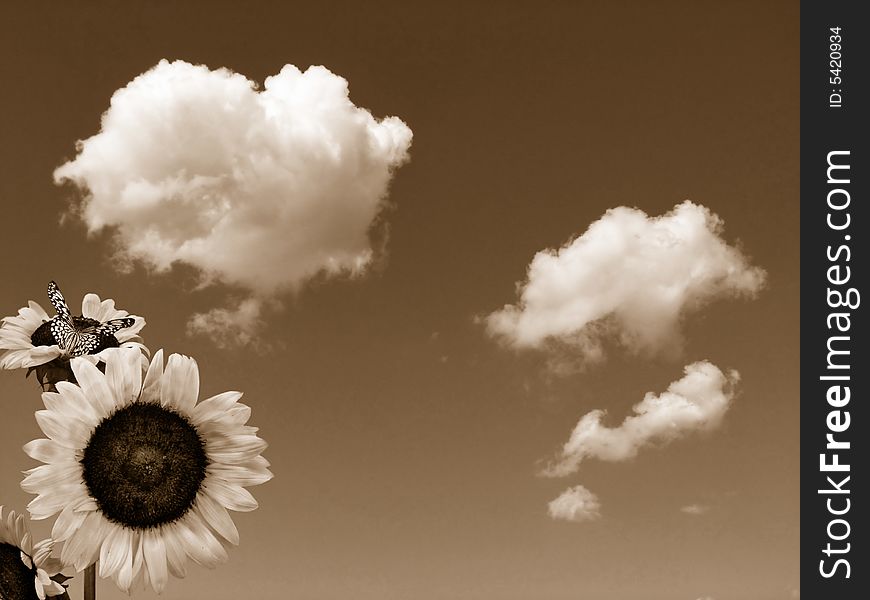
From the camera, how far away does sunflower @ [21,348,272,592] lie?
14.8ft

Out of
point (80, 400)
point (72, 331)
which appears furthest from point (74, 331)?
point (80, 400)

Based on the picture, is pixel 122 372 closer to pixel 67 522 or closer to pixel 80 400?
pixel 80 400

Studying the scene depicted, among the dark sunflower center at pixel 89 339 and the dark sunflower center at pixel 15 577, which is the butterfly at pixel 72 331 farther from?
the dark sunflower center at pixel 15 577

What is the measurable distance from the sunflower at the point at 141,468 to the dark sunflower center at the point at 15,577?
1.54 ft

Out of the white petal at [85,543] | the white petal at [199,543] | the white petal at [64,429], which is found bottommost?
the white petal at [85,543]

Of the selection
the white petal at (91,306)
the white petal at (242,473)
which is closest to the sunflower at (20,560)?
the white petal at (242,473)

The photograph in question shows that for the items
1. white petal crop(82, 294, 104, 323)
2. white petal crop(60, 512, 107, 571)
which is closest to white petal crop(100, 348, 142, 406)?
white petal crop(60, 512, 107, 571)

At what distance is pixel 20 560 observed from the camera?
488 cm

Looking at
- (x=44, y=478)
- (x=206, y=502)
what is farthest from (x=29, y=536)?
(x=206, y=502)

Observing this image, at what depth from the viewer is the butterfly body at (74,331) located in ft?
16.0
